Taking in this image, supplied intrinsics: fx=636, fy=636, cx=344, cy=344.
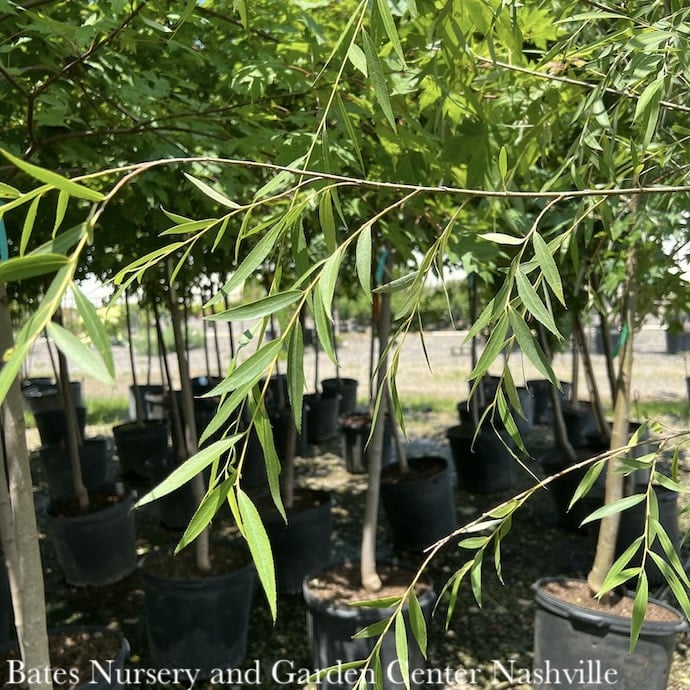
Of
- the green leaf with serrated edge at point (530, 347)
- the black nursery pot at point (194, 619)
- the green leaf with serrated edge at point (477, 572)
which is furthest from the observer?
the black nursery pot at point (194, 619)

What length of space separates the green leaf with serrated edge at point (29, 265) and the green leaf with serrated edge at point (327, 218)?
29cm

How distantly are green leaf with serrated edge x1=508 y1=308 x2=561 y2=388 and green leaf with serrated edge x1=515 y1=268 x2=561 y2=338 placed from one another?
0.02 meters

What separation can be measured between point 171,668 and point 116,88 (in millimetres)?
2164

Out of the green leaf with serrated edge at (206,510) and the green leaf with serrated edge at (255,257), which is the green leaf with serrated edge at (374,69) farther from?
the green leaf with serrated edge at (206,510)

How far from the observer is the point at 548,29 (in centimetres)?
162

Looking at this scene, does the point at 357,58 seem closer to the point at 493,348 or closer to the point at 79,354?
the point at 493,348

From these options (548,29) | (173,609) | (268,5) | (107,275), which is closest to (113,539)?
(173,609)

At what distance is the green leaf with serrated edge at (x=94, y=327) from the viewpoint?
1.63ft

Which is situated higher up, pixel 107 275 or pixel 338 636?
pixel 107 275

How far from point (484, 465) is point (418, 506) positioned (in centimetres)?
125

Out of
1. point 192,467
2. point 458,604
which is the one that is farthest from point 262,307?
point 458,604

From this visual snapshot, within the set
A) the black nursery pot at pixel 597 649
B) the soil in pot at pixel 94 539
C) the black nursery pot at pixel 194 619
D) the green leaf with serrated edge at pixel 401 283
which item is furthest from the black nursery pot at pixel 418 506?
the green leaf with serrated edge at pixel 401 283

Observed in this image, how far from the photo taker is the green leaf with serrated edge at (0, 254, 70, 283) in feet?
1.63

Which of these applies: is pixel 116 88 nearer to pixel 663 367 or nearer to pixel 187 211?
pixel 187 211
